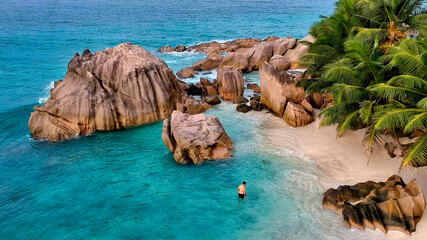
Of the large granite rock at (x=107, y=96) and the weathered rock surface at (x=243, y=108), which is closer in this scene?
the large granite rock at (x=107, y=96)

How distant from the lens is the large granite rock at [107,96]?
2770 cm

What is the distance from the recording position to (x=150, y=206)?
62.4 ft

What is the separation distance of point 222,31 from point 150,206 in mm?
68438

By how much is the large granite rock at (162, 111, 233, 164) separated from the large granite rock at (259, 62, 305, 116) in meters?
6.91

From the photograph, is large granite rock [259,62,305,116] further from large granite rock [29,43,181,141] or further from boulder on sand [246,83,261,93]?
large granite rock [29,43,181,141]

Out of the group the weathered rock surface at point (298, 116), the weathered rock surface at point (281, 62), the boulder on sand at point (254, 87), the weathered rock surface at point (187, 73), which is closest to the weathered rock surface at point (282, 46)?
the weathered rock surface at point (281, 62)

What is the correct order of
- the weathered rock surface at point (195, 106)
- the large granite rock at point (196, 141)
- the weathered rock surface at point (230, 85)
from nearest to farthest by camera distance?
1. the large granite rock at point (196, 141)
2. the weathered rock surface at point (195, 106)
3. the weathered rock surface at point (230, 85)

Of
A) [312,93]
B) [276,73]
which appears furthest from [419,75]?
[276,73]

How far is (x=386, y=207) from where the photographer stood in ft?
52.4

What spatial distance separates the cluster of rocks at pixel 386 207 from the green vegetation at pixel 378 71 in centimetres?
162

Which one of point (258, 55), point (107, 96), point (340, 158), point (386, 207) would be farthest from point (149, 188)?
point (258, 55)

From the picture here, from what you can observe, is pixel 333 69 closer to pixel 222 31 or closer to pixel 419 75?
pixel 419 75

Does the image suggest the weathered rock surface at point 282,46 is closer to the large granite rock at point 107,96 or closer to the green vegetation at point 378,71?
the green vegetation at point 378,71

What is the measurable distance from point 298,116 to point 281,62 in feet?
59.0
